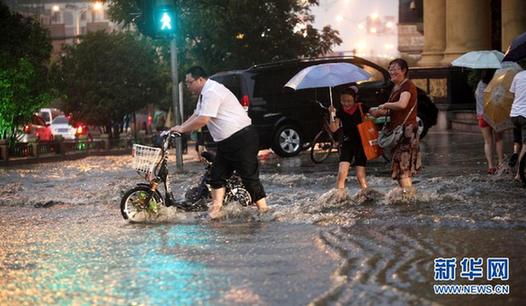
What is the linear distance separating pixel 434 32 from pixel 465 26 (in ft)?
11.5

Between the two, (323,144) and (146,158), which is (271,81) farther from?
(146,158)

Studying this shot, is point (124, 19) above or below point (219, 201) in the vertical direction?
above

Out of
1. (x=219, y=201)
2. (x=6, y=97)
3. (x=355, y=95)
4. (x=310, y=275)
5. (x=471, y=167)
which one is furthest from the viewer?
(x=6, y=97)

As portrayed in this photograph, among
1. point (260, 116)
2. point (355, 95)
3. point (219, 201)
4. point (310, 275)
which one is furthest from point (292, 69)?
point (310, 275)

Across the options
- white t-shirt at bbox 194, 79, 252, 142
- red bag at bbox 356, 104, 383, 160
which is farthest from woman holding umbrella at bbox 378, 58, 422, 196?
white t-shirt at bbox 194, 79, 252, 142

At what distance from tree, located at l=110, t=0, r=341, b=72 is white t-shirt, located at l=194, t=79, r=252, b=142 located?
23939 millimetres

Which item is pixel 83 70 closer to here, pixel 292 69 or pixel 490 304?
pixel 292 69

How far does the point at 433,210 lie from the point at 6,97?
817 inches

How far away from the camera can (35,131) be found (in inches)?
1395

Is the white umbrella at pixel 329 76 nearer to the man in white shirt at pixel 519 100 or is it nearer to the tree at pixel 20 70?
the man in white shirt at pixel 519 100

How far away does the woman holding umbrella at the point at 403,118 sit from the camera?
10.5 metres

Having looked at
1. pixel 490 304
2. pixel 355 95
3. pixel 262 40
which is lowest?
pixel 490 304

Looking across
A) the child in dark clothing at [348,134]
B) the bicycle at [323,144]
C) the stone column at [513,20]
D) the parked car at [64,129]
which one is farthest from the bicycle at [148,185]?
the parked car at [64,129]

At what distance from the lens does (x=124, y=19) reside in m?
35.9
